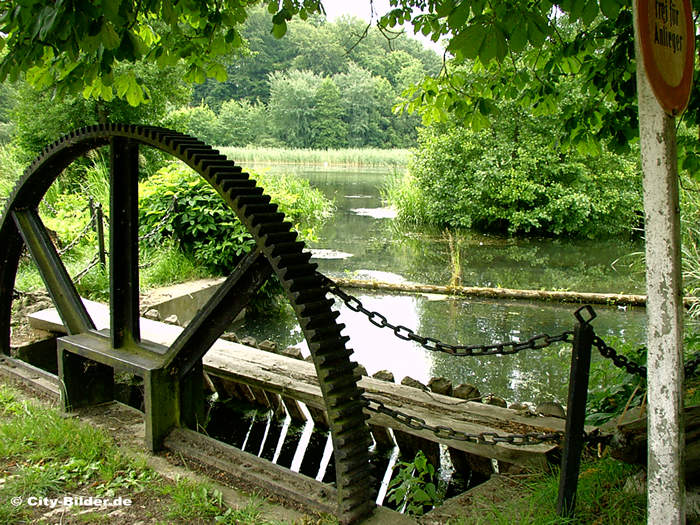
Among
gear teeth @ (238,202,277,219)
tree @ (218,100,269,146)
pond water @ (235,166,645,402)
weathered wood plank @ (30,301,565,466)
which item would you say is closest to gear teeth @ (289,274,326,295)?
gear teeth @ (238,202,277,219)

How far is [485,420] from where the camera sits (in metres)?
3.50

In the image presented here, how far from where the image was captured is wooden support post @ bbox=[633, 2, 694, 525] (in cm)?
192

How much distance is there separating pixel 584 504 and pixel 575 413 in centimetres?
54

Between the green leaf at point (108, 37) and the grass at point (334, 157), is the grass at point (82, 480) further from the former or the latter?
the grass at point (334, 157)

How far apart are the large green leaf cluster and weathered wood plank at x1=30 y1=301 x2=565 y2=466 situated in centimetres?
1196

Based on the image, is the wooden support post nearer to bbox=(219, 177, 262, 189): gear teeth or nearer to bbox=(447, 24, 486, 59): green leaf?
bbox=(447, 24, 486, 59): green leaf

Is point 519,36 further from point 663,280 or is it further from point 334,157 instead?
point 334,157

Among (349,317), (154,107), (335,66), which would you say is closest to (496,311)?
(349,317)

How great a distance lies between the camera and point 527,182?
1523cm

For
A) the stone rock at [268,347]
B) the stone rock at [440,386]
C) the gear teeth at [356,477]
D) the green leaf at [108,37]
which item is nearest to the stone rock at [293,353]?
the stone rock at [268,347]

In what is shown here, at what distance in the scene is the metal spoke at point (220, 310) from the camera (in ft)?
10.0

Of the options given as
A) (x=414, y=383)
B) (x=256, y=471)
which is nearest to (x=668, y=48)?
(x=256, y=471)

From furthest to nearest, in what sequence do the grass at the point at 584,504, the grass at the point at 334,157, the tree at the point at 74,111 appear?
the grass at the point at 334,157, the tree at the point at 74,111, the grass at the point at 584,504

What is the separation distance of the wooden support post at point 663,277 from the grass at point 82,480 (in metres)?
1.70
